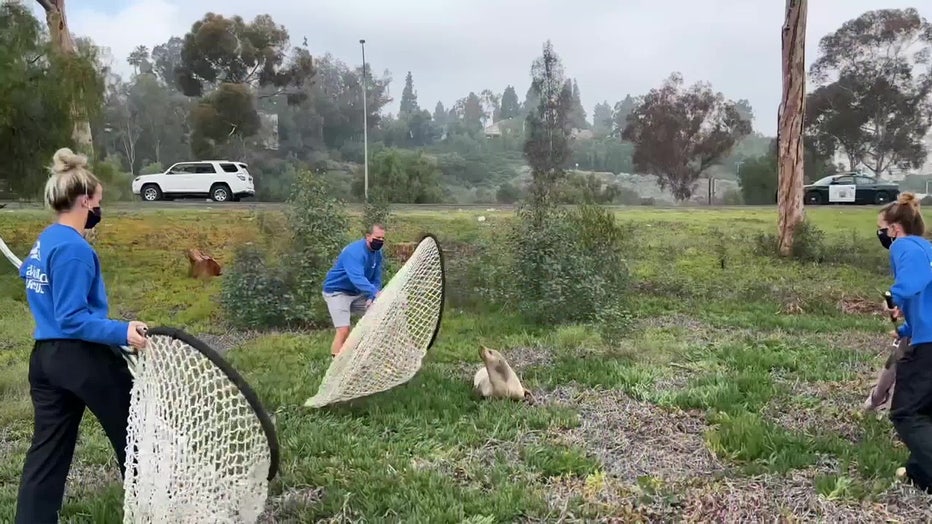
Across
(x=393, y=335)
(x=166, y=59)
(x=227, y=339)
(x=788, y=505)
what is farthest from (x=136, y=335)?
(x=166, y=59)

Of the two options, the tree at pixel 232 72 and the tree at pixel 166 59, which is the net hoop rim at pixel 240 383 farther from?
the tree at pixel 166 59

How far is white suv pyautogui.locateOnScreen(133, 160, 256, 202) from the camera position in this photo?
25.3 metres

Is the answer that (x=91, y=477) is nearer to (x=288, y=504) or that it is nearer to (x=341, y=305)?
(x=288, y=504)

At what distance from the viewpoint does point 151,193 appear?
83.8 ft

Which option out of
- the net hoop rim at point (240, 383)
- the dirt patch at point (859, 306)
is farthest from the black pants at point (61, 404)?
the dirt patch at point (859, 306)

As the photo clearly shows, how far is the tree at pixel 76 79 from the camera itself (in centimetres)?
1412

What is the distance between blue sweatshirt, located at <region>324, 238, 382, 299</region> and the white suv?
19.4 m

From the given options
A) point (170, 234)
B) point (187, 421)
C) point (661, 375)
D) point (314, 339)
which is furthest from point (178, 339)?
point (170, 234)

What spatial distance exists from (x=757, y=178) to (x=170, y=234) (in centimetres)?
3073

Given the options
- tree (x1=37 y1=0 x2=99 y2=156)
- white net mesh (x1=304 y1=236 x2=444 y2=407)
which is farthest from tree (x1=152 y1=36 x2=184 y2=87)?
white net mesh (x1=304 y1=236 x2=444 y2=407)

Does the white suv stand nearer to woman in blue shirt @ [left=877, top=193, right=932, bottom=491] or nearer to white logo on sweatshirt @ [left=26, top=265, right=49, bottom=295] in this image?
white logo on sweatshirt @ [left=26, top=265, right=49, bottom=295]

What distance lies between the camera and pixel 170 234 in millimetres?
16969

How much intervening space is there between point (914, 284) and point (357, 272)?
410 cm

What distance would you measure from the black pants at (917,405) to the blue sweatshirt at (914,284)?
0.30ft
